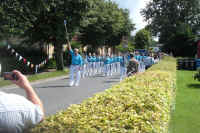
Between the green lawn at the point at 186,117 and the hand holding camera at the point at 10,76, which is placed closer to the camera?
the hand holding camera at the point at 10,76

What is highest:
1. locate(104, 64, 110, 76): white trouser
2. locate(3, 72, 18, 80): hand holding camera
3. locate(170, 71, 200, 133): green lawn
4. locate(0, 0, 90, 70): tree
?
locate(0, 0, 90, 70): tree

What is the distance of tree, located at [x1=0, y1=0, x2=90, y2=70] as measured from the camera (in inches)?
614

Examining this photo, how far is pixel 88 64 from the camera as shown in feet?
66.2

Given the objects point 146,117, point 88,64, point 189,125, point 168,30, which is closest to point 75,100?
point 189,125

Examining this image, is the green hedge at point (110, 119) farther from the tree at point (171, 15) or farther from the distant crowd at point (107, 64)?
the tree at point (171, 15)

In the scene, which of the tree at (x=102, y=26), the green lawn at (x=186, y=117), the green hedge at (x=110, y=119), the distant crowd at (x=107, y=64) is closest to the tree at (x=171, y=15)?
the tree at (x=102, y=26)

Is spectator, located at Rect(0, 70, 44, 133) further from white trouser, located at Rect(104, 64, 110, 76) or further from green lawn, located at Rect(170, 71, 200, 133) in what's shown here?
white trouser, located at Rect(104, 64, 110, 76)

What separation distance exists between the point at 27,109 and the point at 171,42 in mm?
46547

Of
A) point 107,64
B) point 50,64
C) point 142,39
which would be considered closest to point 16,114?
point 107,64

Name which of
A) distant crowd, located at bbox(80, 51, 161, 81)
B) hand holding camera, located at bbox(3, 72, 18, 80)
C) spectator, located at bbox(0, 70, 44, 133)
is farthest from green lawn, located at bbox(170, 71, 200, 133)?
distant crowd, located at bbox(80, 51, 161, 81)

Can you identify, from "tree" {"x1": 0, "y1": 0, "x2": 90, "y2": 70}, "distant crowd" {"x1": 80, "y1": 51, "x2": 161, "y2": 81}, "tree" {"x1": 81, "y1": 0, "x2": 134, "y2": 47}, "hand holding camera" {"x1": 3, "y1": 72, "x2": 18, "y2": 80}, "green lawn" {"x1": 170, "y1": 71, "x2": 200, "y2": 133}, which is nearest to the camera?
"hand holding camera" {"x1": 3, "y1": 72, "x2": 18, "y2": 80}

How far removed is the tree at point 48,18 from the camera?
51.1ft

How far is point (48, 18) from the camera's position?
21.4 metres

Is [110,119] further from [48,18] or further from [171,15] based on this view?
[171,15]
